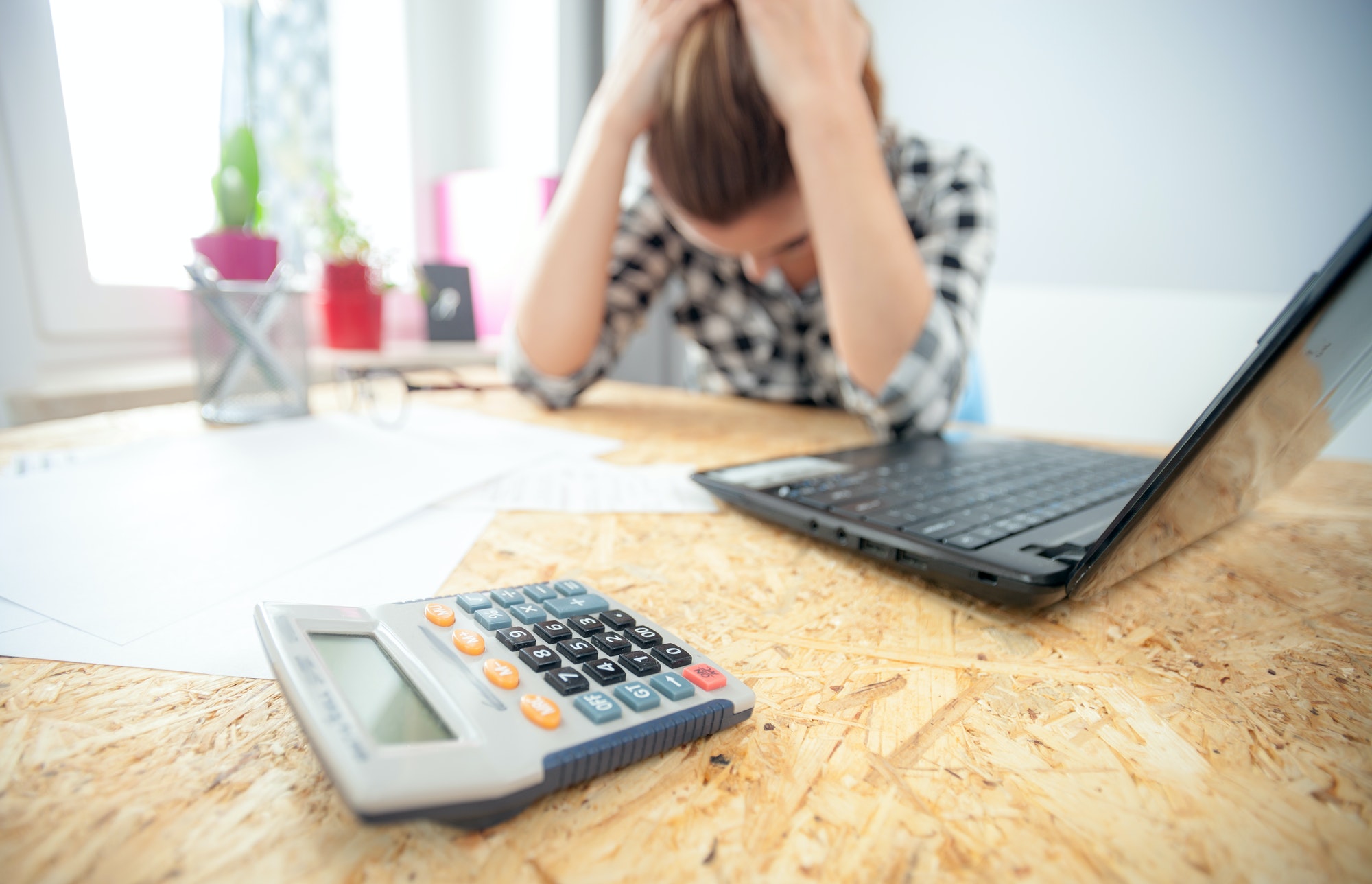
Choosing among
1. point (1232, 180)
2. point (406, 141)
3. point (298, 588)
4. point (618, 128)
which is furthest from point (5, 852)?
point (1232, 180)

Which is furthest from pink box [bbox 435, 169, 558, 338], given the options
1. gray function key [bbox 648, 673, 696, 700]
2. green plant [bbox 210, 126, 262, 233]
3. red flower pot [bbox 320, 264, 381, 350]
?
gray function key [bbox 648, 673, 696, 700]

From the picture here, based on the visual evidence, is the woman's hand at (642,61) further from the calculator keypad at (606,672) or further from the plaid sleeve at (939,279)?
the calculator keypad at (606,672)

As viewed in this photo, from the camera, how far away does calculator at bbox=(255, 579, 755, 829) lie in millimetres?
162

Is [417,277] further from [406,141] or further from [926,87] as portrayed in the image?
[926,87]

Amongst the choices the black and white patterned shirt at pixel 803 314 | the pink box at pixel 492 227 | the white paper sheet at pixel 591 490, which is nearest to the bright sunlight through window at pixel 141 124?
the pink box at pixel 492 227

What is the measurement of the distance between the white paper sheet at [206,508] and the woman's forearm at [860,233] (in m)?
0.29

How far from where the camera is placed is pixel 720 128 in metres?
0.68

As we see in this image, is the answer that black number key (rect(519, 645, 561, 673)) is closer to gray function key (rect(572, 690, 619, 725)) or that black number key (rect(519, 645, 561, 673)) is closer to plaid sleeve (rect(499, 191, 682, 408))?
gray function key (rect(572, 690, 619, 725))

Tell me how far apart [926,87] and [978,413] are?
103 centimetres

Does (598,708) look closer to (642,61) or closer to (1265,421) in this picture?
(1265,421)

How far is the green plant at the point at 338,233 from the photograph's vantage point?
4.01 ft

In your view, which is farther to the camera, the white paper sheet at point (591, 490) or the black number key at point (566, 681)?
the white paper sheet at point (591, 490)

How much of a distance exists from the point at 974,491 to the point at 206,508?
19.0 inches

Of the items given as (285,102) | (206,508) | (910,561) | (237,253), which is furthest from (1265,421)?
(285,102)
